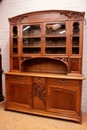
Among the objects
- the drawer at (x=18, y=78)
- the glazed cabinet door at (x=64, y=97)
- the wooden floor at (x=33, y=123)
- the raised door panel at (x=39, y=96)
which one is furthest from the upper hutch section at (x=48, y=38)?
the wooden floor at (x=33, y=123)

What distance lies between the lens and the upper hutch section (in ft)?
7.93

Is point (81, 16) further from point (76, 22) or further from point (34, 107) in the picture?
point (34, 107)

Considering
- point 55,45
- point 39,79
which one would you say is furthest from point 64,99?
point 55,45

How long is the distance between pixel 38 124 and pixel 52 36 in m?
1.71

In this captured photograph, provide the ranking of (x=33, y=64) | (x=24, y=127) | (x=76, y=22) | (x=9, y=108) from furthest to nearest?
(x=33, y=64)
(x=9, y=108)
(x=76, y=22)
(x=24, y=127)

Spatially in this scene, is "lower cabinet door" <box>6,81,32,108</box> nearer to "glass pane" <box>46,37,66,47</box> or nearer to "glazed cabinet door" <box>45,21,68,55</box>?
"glazed cabinet door" <box>45,21,68,55</box>

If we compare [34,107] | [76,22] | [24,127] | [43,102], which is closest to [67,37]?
[76,22]

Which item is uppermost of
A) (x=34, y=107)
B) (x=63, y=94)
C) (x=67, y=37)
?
(x=67, y=37)

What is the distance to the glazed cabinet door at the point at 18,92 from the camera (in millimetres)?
2635

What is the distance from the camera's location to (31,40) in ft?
9.20

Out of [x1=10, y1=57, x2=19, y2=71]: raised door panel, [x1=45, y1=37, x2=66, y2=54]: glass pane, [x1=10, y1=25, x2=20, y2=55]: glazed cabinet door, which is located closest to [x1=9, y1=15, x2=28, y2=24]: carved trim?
[x1=10, y1=25, x2=20, y2=55]: glazed cabinet door

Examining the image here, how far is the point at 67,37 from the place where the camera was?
8.02 ft

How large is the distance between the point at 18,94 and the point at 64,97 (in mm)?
978

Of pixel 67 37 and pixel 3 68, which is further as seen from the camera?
pixel 3 68
